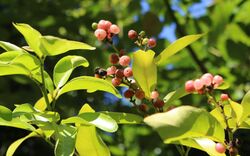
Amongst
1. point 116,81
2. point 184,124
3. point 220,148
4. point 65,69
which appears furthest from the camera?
point 65,69

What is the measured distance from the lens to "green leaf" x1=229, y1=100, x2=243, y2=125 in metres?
0.84

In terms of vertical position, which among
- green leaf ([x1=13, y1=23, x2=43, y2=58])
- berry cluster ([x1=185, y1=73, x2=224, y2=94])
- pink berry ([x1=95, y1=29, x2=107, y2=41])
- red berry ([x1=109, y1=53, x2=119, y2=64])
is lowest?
berry cluster ([x1=185, y1=73, x2=224, y2=94])

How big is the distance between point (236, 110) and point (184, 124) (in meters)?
0.17

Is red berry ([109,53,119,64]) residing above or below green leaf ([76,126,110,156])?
above

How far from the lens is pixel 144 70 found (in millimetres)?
893

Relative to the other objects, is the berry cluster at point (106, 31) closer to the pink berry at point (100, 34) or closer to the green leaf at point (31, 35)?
the pink berry at point (100, 34)

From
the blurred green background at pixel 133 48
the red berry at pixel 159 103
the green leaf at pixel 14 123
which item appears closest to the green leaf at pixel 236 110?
the red berry at pixel 159 103

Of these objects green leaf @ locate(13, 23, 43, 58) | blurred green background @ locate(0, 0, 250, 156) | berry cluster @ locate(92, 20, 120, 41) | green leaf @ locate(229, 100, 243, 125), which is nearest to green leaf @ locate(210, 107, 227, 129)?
green leaf @ locate(229, 100, 243, 125)

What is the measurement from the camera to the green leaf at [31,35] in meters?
0.94

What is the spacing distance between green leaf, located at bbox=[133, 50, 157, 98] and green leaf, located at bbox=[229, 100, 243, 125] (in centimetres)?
14

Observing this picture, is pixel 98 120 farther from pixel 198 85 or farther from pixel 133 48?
pixel 133 48

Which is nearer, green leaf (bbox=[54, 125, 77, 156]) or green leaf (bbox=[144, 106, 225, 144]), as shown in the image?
green leaf (bbox=[144, 106, 225, 144])

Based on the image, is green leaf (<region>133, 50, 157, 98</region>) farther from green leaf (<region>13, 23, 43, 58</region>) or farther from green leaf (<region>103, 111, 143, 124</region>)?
green leaf (<region>13, 23, 43, 58</region>)

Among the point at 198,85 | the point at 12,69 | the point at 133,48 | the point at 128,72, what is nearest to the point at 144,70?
the point at 128,72
